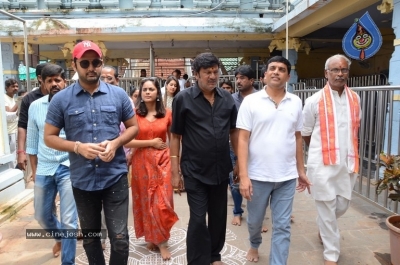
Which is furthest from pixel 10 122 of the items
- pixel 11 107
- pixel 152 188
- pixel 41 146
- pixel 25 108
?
pixel 152 188

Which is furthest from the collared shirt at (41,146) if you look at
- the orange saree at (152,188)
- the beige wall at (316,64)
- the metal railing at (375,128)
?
the beige wall at (316,64)

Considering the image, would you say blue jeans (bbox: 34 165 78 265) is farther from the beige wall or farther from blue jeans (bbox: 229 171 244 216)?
the beige wall

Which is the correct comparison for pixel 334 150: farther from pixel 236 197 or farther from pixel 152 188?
pixel 152 188

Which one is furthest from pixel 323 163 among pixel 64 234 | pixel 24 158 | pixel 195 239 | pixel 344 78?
pixel 24 158

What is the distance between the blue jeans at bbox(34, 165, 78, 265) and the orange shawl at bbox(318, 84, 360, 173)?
2197 mm

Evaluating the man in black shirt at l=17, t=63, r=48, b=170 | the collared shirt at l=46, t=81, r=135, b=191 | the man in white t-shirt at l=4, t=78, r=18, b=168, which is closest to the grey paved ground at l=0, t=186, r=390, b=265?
the man in black shirt at l=17, t=63, r=48, b=170

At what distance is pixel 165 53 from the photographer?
1431 centimetres

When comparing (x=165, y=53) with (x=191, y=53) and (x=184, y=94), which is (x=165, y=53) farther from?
(x=184, y=94)

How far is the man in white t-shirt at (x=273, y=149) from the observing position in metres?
2.61

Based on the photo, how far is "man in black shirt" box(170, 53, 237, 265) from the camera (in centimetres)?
265

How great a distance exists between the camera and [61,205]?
9.11 feet

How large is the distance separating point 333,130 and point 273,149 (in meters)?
0.63

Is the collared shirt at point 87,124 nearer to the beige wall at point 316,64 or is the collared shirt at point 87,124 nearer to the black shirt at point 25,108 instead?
the black shirt at point 25,108

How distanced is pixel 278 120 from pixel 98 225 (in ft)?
5.23
